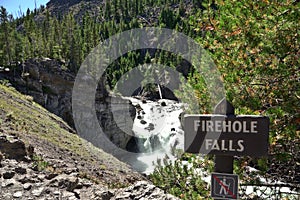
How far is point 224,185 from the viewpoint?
4297mm

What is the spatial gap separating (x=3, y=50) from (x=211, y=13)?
56.6 m

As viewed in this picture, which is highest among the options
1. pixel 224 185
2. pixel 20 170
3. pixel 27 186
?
pixel 224 185

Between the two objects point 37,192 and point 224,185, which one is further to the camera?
point 37,192

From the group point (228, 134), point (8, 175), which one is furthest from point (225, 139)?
point (8, 175)

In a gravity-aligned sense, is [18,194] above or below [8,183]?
below

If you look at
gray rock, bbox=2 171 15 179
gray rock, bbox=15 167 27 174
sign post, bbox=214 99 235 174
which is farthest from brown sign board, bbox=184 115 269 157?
gray rock, bbox=15 167 27 174

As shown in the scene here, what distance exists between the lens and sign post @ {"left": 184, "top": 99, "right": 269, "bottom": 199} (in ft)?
13.5

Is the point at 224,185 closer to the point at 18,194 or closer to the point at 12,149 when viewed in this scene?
the point at 18,194

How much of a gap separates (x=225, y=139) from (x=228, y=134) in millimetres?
81

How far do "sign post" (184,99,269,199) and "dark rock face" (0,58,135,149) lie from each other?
3753 cm

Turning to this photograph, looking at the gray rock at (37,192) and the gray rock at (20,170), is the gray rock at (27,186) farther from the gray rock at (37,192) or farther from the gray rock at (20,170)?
the gray rock at (20,170)

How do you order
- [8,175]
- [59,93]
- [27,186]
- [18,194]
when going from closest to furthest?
[18,194], [27,186], [8,175], [59,93]

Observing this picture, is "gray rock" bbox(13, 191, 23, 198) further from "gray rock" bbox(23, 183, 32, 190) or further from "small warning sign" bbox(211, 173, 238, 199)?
"small warning sign" bbox(211, 173, 238, 199)

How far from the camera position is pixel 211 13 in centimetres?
631
